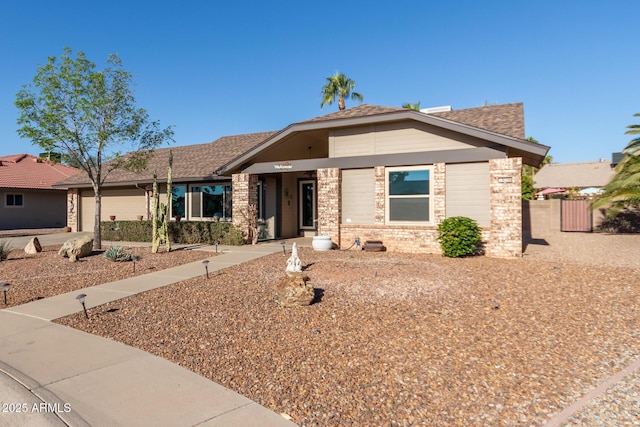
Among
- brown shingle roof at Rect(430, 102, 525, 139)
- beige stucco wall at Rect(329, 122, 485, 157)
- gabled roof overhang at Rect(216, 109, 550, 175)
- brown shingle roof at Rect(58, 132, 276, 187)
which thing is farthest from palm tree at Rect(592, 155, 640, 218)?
brown shingle roof at Rect(58, 132, 276, 187)

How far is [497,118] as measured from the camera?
1253cm

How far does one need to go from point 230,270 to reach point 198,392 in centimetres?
594

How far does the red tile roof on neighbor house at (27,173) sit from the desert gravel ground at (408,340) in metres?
24.6

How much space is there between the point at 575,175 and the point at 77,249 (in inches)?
1485

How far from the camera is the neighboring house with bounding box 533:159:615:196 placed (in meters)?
29.7

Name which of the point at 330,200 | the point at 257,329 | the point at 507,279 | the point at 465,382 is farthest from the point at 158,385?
the point at 330,200

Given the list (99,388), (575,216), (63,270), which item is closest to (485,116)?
(575,216)

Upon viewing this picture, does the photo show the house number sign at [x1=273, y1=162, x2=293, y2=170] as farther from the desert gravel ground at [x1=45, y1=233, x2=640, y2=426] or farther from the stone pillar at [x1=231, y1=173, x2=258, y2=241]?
the desert gravel ground at [x1=45, y1=233, x2=640, y2=426]

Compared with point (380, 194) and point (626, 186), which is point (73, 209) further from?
point (626, 186)

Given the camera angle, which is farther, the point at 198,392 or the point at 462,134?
the point at 462,134

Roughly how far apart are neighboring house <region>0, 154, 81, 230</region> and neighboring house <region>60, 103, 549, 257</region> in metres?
17.3

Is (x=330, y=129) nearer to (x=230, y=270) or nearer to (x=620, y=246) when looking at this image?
(x=230, y=270)

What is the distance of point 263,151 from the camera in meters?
14.6

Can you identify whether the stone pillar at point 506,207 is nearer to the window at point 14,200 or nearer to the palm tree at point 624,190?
the palm tree at point 624,190
